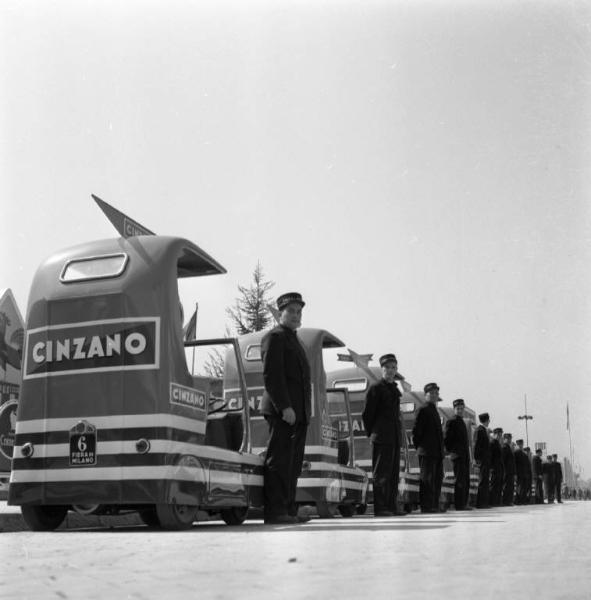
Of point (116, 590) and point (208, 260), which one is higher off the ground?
point (208, 260)

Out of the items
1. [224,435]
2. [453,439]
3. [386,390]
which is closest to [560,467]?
[453,439]

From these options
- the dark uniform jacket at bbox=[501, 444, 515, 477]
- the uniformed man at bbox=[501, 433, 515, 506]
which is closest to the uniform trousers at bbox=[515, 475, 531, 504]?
the uniformed man at bbox=[501, 433, 515, 506]

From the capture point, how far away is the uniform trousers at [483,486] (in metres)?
18.3

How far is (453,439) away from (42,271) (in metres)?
9.25

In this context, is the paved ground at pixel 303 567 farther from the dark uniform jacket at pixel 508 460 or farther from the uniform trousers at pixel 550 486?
the uniform trousers at pixel 550 486

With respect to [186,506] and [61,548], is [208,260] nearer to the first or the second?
[186,506]

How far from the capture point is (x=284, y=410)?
335 inches

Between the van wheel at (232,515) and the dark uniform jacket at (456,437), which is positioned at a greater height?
the dark uniform jacket at (456,437)

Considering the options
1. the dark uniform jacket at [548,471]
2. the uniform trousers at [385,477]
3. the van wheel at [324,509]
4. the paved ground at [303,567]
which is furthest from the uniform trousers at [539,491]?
the paved ground at [303,567]

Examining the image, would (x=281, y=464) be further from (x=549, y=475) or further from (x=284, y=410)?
(x=549, y=475)

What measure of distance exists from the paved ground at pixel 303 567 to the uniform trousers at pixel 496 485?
1529 centimetres

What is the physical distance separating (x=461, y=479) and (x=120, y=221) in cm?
961

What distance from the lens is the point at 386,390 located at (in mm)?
11719

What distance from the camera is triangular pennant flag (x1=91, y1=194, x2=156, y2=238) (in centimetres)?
780
